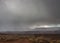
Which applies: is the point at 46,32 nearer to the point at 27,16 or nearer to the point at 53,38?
the point at 53,38

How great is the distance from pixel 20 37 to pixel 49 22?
0.20 meters

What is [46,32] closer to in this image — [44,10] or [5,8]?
[44,10]

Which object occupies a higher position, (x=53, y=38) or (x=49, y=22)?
(x=49, y=22)

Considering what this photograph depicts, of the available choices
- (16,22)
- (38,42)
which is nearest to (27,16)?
(16,22)

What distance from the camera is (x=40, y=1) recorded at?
0.74 metres

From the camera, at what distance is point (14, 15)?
0.71 meters

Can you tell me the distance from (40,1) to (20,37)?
11.3 inches

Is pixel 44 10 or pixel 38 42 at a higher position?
pixel 44 10

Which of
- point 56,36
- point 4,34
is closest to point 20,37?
point 4,34

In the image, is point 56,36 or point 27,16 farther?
point 27,16

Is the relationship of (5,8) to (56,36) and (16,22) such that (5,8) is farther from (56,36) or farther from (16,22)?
(56,36)

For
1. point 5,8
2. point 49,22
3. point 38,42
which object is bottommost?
point 38,42

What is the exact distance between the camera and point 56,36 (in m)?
0.60

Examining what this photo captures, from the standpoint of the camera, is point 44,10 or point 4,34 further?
point 44,10
